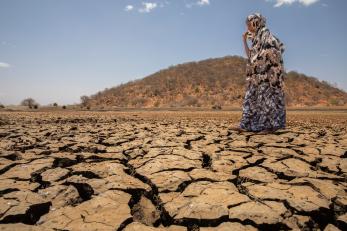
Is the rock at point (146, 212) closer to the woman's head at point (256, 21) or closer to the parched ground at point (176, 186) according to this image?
the parched ground at point (176, 186)

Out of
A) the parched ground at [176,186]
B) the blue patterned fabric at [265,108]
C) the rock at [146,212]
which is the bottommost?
the rock at [146,212]

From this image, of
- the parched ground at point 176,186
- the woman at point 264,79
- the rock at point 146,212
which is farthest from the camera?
the woman at point 264,79

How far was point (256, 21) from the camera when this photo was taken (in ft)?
16.5

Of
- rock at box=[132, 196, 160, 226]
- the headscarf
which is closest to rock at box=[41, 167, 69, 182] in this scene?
rock at box=[132, 196, 160, 226]

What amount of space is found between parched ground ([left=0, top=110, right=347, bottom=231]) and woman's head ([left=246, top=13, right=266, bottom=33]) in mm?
1879

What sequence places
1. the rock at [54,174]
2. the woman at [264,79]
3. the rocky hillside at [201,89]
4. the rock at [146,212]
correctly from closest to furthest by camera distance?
the rock at [146,212]
the rock at [54,174]
the woman at [264,79]
the rocky hillside at [201,89]

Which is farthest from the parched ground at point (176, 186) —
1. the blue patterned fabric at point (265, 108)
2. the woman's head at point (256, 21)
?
the woman's head at point (256, 21)

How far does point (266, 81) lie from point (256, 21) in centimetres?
93

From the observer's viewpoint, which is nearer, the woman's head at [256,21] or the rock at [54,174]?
the rock at [54,174]

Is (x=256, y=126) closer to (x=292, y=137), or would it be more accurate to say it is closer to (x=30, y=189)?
(x=292, y=137)

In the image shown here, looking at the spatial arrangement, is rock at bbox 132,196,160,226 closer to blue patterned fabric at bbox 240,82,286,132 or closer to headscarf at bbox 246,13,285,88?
blue patterned fabric at bbox 240,82,286,132

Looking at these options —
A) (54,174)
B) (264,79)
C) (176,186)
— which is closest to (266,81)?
(264,79)

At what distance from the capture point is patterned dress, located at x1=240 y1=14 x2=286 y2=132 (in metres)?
4.93

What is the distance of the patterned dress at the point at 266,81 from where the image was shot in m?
4.93
